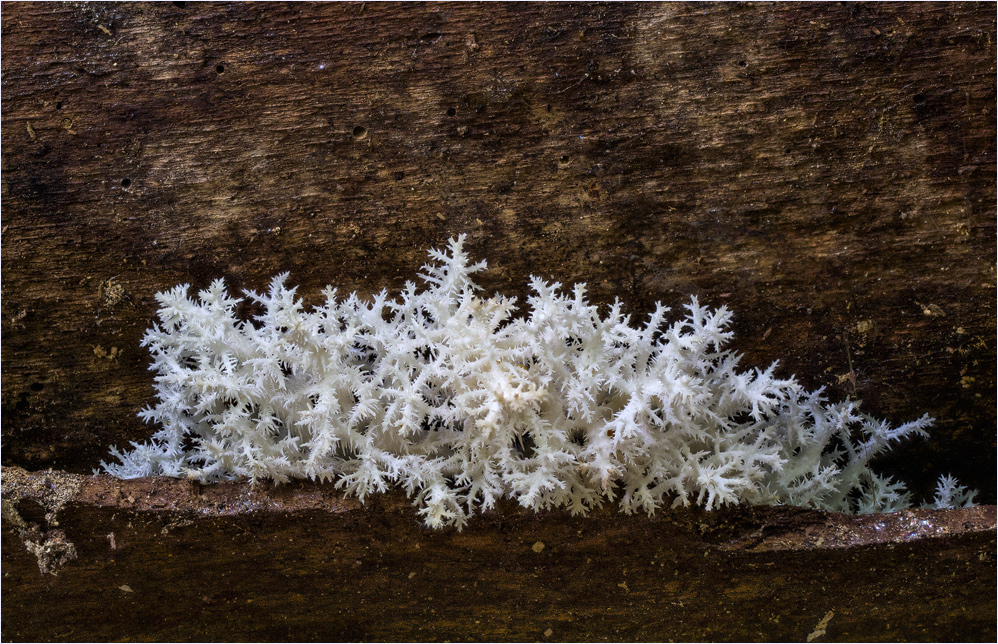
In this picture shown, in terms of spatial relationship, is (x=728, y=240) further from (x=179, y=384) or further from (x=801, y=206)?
(x=179, y=384)

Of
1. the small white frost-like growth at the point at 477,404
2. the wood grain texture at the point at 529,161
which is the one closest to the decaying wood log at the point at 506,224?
the wood grain texture at the point at 529,161

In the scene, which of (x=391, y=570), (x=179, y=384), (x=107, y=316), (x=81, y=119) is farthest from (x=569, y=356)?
(x=81, y=119)

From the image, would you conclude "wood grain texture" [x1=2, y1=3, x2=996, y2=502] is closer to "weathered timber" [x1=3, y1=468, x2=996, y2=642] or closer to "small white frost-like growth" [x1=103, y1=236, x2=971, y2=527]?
"small white frost-like growth" [x1=103, y1=236, x2=971, y2=527]

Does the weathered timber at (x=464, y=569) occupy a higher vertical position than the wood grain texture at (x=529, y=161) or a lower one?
lower

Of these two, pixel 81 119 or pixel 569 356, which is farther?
pixel 81 119

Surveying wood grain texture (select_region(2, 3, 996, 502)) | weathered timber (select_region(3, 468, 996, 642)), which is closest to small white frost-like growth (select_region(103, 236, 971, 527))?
weathered timber (select_region(3, 468, 996, 642))

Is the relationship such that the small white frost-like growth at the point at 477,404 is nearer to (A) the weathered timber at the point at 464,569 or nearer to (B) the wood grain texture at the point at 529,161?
(A) the weathered timber at the point at 464,569

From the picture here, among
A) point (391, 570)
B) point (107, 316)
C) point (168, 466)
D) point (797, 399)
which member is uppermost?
point (107, 316)
